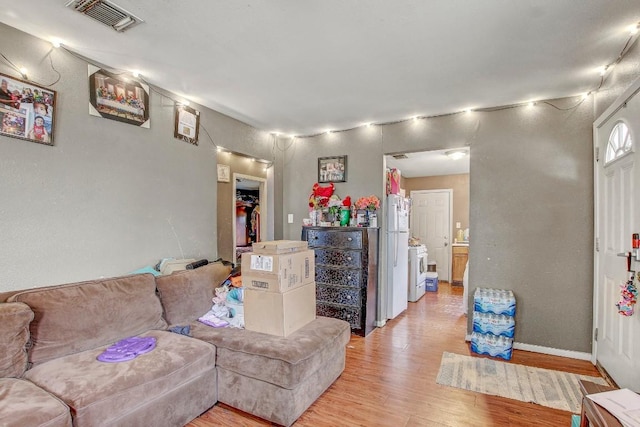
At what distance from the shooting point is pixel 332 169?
4.44 m

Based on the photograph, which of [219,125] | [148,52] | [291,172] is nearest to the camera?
[148,52]

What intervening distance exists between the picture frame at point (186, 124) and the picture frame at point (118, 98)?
309 mm

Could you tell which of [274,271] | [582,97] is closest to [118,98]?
[274,271]

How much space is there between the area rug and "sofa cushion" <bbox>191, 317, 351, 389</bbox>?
1167mm

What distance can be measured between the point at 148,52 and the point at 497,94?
10.5 ft

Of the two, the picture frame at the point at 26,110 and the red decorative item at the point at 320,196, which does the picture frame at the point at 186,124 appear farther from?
the red decorative item at the point at 320,196

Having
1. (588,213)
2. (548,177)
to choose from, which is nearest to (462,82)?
(548,177)

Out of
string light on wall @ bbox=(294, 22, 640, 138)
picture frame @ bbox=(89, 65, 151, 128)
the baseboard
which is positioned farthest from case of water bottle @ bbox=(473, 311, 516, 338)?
picture frame @ bbox=(89, 65, 151, 128)

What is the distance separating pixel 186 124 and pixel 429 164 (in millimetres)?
4451

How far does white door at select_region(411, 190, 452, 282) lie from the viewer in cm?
702

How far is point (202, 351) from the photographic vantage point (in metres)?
2.13

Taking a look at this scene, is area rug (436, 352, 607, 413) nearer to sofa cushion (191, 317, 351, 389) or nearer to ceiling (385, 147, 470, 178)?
sofa cushion (191, 317, 351, 389)

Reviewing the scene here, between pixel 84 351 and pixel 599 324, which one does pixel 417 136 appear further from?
pixel 84 351

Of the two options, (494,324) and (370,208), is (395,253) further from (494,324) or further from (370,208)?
(494,324)
